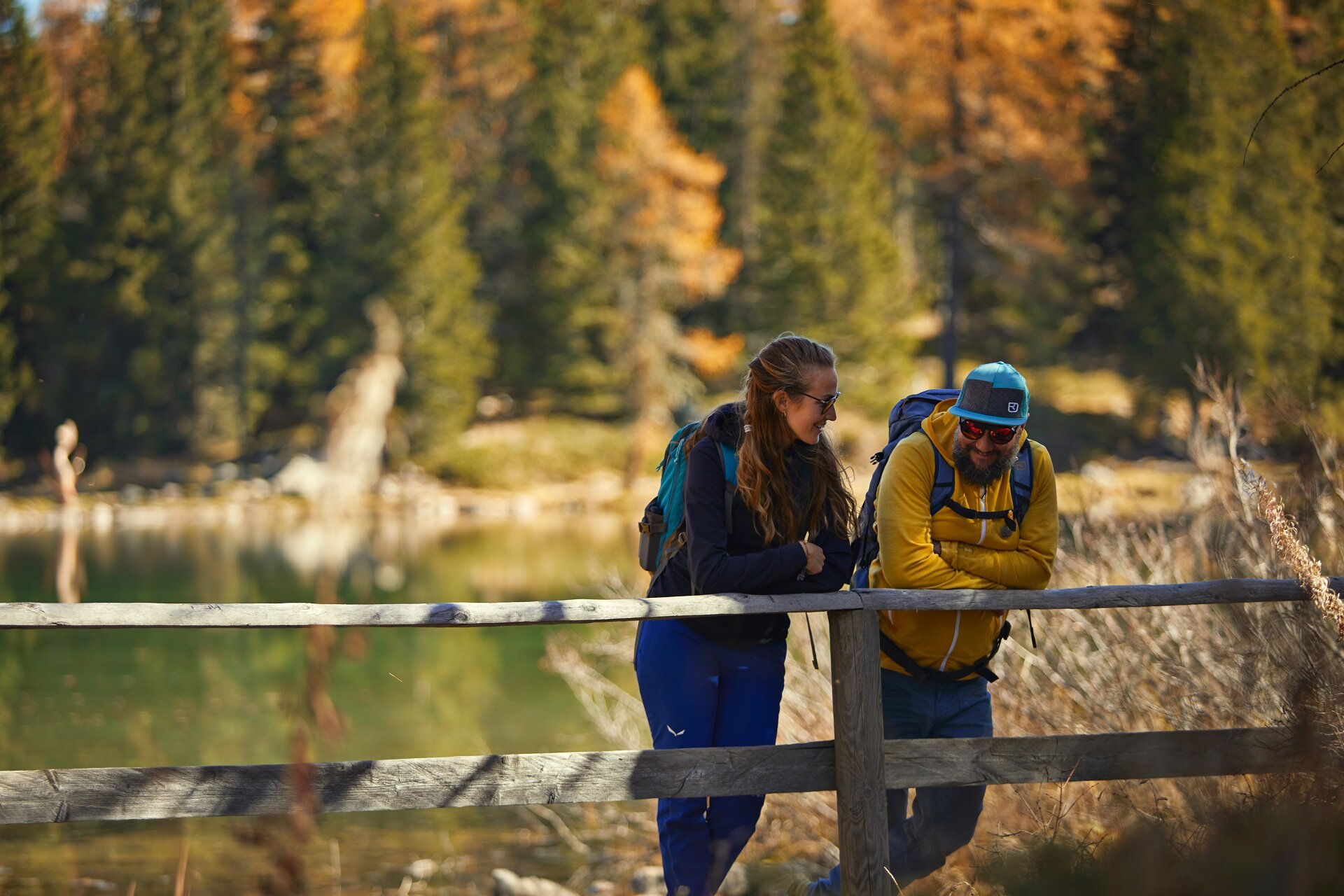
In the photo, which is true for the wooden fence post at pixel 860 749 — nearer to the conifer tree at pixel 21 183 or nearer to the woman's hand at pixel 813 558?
the woman's hand at pixel 813 558

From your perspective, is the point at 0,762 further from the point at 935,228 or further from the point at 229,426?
the point at 935,228

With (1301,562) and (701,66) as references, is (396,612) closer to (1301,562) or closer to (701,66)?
(1301,562)

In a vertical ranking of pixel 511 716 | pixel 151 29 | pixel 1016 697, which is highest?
pixel 151 29

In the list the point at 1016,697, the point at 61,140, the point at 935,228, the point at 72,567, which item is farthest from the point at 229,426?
the point at 1016,697

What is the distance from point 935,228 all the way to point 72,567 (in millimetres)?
30489

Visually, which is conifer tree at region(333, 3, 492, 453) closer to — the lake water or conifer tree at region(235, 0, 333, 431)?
conifer tree at region(235, 0, 333, 431)

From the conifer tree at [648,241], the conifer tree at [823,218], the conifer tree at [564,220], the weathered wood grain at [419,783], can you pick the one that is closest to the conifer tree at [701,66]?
the conifer tree at [564,220]

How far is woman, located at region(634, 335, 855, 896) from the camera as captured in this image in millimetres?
3512

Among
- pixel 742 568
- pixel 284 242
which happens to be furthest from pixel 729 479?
pixel 284 242

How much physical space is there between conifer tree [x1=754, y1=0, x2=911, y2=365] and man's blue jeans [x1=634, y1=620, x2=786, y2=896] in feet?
113

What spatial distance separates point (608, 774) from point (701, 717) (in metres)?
0.35

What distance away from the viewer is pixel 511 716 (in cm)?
1268

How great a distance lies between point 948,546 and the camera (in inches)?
150

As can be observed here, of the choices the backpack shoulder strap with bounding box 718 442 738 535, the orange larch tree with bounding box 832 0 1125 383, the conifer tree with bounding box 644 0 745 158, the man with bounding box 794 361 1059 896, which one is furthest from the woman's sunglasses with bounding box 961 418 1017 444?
the conifer tree with bounding box 644 0 745 158
